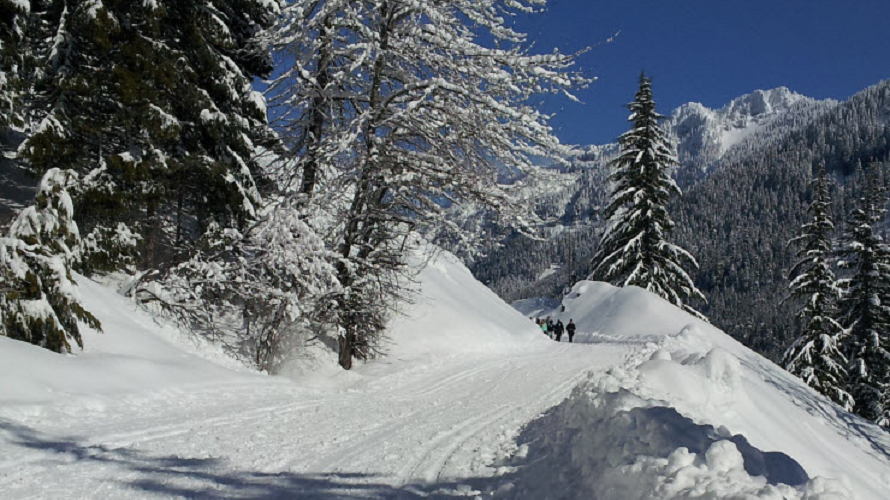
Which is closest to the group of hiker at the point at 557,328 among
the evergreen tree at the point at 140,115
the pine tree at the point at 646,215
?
the pine tree at the point at 646,215

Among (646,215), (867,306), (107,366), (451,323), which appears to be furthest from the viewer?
(646,215)

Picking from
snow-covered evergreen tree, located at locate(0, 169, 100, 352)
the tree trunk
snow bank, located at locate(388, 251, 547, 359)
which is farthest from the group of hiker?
snow-covered evergreen tree, located at locate(0, 169, 100, 352)

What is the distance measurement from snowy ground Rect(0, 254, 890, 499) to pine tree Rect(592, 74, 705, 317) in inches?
624

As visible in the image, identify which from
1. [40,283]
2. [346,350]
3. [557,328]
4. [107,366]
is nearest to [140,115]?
[40,283]

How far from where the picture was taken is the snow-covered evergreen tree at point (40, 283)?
6688 mm

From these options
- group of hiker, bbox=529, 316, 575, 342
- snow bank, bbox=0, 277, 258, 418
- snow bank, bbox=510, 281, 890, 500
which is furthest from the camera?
group of hiker, bbox=529, 316, 575, 342

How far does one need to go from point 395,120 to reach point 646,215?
68.4 feet

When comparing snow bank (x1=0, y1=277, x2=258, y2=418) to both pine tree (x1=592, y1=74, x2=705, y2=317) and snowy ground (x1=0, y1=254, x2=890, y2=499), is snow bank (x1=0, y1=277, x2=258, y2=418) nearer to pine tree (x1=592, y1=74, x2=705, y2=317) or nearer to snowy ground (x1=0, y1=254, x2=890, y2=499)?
snowy ground (x1=0, y1=254, x2=890, y2=499)

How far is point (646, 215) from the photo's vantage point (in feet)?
89.1

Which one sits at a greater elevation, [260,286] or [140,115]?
[140,115]

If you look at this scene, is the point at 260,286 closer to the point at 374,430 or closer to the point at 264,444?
the point at 374,430

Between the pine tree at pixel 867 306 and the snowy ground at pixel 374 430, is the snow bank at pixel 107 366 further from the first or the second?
the pine tree at pixel 867 306

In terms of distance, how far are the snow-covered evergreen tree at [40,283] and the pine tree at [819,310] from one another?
27.3m

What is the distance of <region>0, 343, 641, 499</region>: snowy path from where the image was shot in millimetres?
3969
